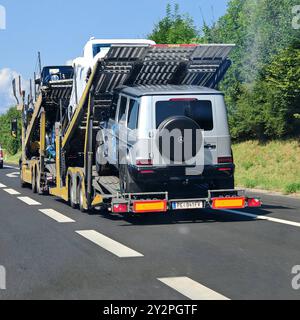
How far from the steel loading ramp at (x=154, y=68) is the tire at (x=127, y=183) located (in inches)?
71.7

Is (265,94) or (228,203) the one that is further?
(265,94)

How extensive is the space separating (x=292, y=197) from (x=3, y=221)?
871cm

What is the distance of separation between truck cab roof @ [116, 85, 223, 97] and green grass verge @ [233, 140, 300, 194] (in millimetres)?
11461

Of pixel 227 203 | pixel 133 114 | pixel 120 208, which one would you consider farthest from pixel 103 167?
pixel 227 203

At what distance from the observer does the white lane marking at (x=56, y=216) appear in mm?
14212

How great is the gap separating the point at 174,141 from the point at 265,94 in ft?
68.2

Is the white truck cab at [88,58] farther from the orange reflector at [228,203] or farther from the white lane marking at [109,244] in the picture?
the white lane marking at [109,244]

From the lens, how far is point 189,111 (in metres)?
13.6

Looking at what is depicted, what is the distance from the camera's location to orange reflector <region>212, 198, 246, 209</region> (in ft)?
44.5

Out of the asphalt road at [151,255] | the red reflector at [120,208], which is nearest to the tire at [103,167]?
the asphalt road at [151,255]

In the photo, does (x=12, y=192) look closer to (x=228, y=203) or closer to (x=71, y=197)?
(x=71, y=197)

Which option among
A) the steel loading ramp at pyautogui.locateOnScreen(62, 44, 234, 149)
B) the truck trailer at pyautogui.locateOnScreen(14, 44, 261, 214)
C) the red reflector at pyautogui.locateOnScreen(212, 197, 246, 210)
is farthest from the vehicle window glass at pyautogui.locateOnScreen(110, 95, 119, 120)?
the red reflector at pyautogui.locateOnScreen(212, 197, 246, 210)

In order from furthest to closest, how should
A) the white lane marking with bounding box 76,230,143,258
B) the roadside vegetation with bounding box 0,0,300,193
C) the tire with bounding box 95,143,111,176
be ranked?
the roadside vegetation with bounding box 0,0,300,193
the tire with bounding box 95,143,111,176
the white lane marking with bounding box 76,230,143,258

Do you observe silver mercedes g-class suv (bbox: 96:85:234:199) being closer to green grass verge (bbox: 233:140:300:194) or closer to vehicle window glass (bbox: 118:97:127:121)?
vehicle window glass (bbox: 118:97:127:121)
